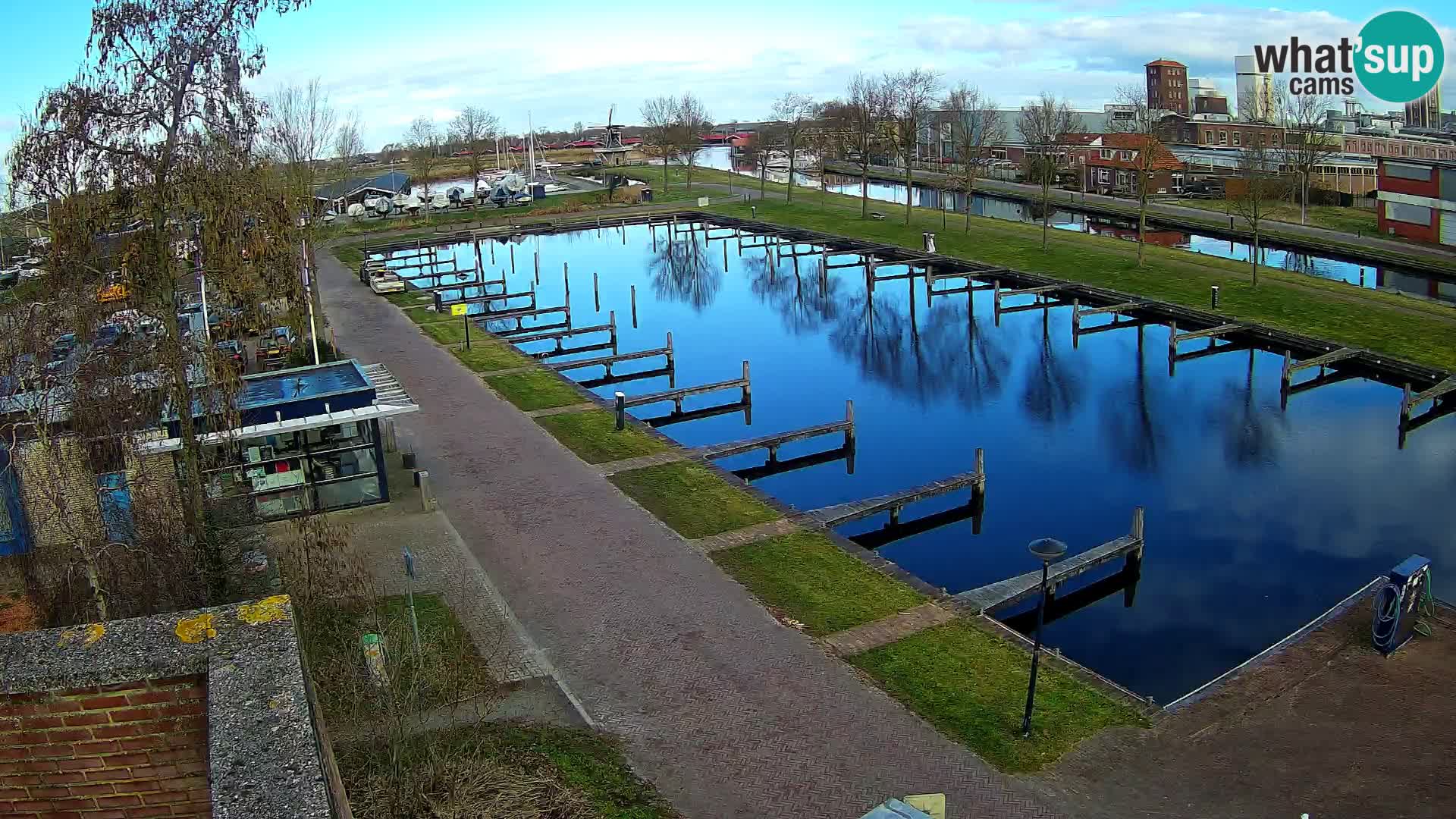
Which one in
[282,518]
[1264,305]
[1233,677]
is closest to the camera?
[1233,677]

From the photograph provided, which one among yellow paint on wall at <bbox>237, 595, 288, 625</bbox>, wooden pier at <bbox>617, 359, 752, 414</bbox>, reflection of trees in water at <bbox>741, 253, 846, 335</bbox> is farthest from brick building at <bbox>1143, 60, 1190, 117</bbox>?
yellow paint on wall at <bbox>237, 595, 288, 625</bbox>

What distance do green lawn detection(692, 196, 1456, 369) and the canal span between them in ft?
9.37

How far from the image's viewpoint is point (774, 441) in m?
27.9

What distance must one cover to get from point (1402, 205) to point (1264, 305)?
1742 cm

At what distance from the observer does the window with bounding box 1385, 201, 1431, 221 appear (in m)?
50.5

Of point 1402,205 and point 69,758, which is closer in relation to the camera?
point 69,758

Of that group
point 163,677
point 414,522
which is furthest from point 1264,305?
point 163,677

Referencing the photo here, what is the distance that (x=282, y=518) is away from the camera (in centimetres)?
2203

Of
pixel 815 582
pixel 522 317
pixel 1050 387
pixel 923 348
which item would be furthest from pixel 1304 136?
pixel 815 582

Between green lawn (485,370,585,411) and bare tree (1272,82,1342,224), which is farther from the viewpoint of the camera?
bare tree (1272,82,1342,224)

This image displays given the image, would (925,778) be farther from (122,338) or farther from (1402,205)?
(1402,205)

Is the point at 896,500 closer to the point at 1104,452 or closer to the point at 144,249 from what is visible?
the point at 1104,452

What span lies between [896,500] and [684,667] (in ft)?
28.1

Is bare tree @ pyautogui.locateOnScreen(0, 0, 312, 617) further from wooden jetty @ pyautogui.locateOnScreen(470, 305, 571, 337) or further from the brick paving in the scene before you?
wooden jetty @ pyautogui.locateOnScreen(470, 305, 571, 337)
